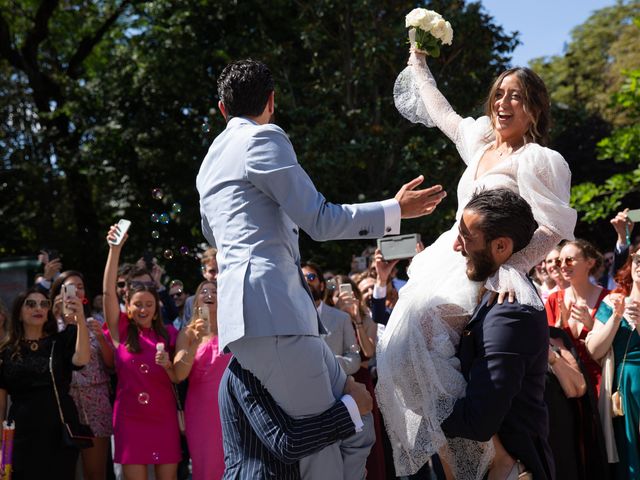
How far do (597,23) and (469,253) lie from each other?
33862 millimetres

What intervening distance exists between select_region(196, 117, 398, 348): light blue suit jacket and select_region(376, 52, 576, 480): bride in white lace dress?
332 mm

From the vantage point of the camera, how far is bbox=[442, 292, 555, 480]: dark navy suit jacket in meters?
3.07

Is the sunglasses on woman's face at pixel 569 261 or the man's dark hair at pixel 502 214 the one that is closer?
the man's dark hair at pixel 502 214

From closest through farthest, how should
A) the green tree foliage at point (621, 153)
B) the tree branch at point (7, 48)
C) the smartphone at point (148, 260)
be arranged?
the smartphone at point (148, 260) < the green tree foliage at point (621, 153) < the tree branch at point (7, 48)

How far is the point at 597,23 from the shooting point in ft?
112

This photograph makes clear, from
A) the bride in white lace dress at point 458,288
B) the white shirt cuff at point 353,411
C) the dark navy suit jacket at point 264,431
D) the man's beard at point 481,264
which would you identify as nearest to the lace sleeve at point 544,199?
the bride in white lace dress at point 458,288

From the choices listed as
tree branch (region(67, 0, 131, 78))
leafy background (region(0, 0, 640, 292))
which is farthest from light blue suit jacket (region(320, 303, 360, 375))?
tree branch (region(67, 0, 131, 78))

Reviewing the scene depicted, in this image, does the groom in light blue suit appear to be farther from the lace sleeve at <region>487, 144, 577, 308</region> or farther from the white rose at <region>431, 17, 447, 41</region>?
the white rose at <region>431, 17, 447, 41</region>

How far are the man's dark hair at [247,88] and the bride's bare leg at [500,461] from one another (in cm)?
171

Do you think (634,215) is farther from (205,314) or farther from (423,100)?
(205,314)

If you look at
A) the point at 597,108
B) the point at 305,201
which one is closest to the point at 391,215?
the point at 305,201

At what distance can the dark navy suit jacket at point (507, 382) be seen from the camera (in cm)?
307

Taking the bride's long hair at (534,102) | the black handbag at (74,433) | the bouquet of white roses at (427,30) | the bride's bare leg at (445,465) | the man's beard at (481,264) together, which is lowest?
the black handbag at (74,433)

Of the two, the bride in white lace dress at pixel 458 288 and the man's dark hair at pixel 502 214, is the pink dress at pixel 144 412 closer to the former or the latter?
the bride in white lace dress at pixel 458 288
